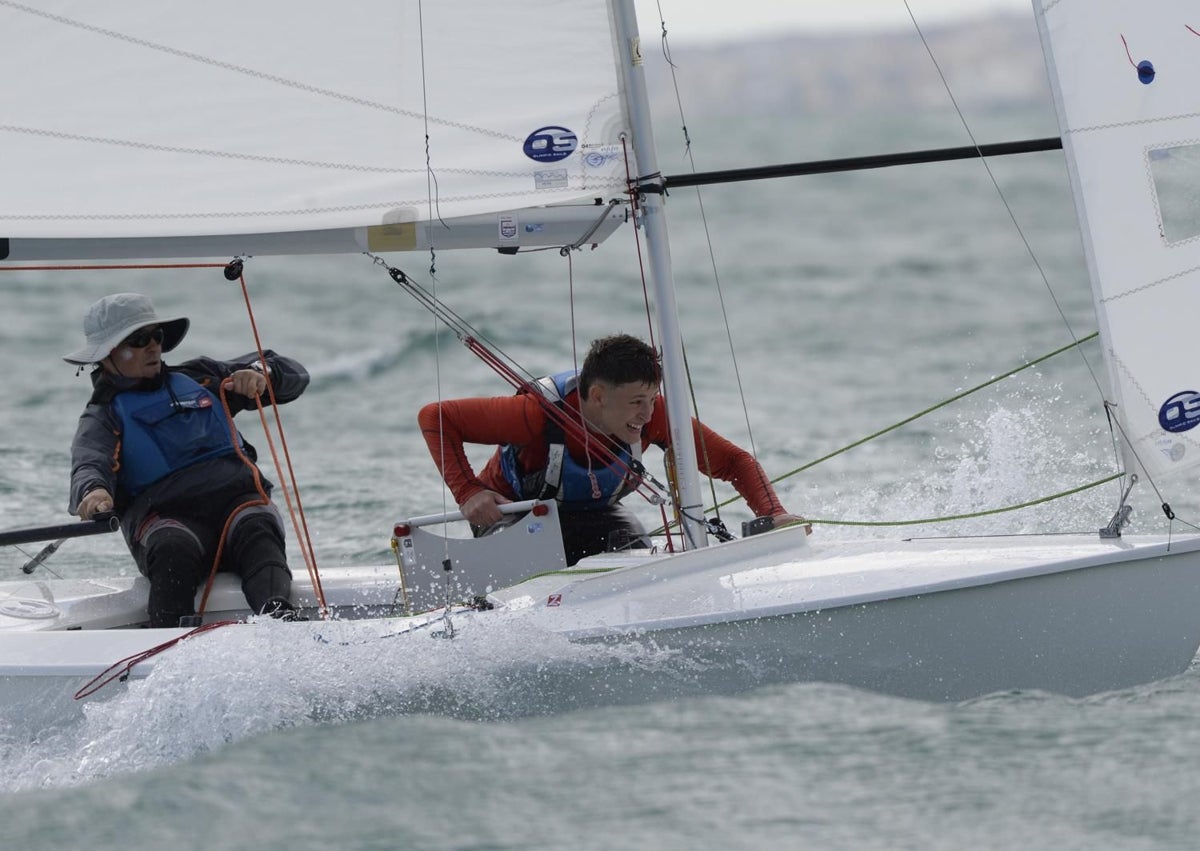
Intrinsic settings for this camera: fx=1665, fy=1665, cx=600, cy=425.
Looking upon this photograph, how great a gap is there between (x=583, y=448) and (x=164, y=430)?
3.09 feet

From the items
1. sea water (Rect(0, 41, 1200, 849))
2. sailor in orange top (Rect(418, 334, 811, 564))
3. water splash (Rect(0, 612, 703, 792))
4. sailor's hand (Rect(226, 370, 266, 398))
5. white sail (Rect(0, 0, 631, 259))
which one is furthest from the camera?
sailor's hand (Rect(226, 370, 266, 398))

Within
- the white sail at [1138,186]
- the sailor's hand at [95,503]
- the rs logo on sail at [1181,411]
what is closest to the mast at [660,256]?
the white sail at [1138,186]

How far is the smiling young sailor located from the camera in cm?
361

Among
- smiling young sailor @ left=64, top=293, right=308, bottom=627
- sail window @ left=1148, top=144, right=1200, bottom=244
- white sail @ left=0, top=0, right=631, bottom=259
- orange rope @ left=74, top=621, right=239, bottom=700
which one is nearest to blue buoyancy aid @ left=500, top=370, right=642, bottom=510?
white sail @ left=0, top=0, right=631, bottom=259

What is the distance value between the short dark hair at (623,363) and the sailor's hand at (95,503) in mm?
1020

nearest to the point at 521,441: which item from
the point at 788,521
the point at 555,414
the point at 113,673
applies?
the point at 555,414

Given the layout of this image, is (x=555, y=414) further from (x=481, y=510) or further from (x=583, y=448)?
(x=481, y=510)

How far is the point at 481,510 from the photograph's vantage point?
3.58 metres

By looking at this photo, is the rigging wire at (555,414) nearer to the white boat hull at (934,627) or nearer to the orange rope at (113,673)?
the white boat hull at (934,627)

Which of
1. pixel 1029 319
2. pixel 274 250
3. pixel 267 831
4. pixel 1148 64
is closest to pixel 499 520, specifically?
pixel 274 250

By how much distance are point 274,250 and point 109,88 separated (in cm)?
47

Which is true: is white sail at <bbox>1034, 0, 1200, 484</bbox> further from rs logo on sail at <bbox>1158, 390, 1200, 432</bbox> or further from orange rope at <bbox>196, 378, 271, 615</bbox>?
orange rope at <bbox>196, 378, 271, 615</bbox>

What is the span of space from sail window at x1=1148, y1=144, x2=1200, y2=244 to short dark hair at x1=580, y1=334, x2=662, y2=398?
105cm

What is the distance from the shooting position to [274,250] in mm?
3527
